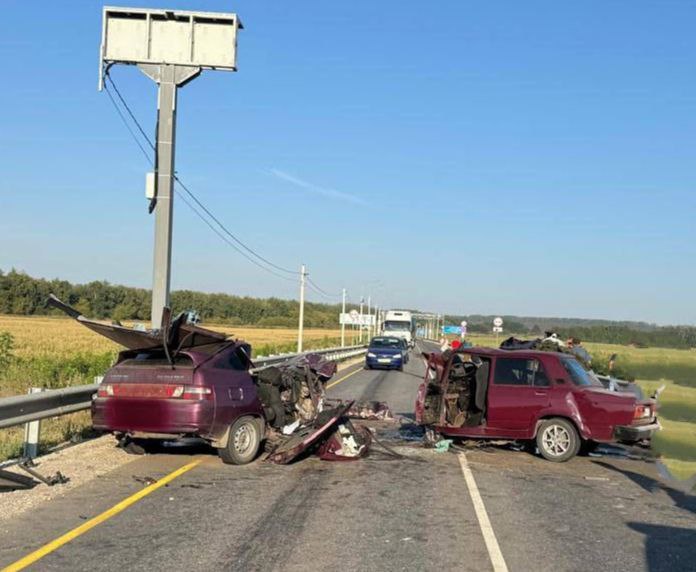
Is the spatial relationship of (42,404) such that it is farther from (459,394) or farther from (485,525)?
(459,394)

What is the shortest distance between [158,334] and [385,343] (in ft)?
99.9

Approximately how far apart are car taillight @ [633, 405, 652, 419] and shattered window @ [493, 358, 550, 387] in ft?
4.56

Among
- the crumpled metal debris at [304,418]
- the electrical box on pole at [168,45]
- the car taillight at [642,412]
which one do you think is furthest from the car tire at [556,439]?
the electrical box on pole at [168,45]

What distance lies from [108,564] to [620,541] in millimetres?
4472

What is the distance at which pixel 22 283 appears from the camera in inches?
4466

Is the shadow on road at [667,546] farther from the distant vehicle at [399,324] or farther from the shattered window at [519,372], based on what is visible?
the distant vehicle at [399,324]

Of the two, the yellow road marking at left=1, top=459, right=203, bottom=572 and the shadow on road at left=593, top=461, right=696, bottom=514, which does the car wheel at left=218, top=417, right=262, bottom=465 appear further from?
the shadow on road at left=593, top=461, right=696, bottom=514

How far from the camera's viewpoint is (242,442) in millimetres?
11188

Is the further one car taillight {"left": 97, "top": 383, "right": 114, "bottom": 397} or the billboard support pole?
the billboard support pole

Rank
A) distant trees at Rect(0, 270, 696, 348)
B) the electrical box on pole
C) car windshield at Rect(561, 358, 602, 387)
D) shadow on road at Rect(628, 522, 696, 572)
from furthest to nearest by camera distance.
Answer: distant trees at Rect(0, 270, 696, 348)
the electrical box on pole
car windshield at Rect(561, 358, 602, 387)
shadow on road at Rect(628, 522, 696, 572)

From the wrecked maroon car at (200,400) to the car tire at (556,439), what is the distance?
2683 millimetres

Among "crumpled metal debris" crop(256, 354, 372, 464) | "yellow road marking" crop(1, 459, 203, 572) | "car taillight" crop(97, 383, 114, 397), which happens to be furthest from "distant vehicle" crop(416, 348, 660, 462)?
"car taillight" crop(97, 383, 114, 397)

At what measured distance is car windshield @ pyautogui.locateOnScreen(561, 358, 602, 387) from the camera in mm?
12500

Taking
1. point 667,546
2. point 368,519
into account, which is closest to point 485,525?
point 368,519
